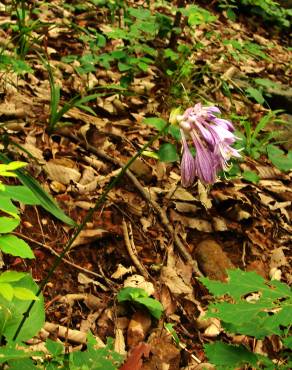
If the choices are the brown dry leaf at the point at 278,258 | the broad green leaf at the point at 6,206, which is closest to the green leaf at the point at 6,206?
the broad green leaf at the point at 6,206

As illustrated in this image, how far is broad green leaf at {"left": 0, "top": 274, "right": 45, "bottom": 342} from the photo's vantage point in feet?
5.91

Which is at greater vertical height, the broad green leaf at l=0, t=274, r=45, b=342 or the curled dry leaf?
the broad green leaf at l=0, t=274, r=45, b=342

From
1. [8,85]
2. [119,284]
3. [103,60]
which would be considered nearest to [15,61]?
[8,85]

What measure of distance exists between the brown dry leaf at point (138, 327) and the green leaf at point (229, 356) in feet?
2.31

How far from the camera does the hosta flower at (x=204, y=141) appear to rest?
150 cm

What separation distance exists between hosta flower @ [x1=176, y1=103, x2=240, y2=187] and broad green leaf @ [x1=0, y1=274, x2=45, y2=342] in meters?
0.79

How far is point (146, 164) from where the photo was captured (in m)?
3.25

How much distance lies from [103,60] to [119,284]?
69.4 inches

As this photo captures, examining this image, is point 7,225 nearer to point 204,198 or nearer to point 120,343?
point 120,343

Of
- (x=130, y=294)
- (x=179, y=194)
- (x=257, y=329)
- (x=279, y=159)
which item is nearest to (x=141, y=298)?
(x=130, y=294)

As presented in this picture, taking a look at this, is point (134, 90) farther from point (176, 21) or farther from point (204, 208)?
point (204, 208)

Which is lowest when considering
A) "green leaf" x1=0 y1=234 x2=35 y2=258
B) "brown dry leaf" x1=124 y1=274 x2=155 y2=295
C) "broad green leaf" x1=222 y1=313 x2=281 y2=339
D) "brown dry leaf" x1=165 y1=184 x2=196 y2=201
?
"brown dry leaf" x1=124 y1=274 x2=155 y2=295

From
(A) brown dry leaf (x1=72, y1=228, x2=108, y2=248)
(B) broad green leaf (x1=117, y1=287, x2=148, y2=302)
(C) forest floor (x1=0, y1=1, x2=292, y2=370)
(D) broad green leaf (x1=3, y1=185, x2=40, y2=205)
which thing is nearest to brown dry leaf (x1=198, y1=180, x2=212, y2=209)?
(C) forest floor (x1=0, y1=1, x2=292, y2=370)

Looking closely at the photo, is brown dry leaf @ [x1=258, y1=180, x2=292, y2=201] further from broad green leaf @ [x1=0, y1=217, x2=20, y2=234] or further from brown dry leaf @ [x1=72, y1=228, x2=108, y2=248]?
broad green leaf @ [x1=0, y1=217, x2=20, y2=234]
